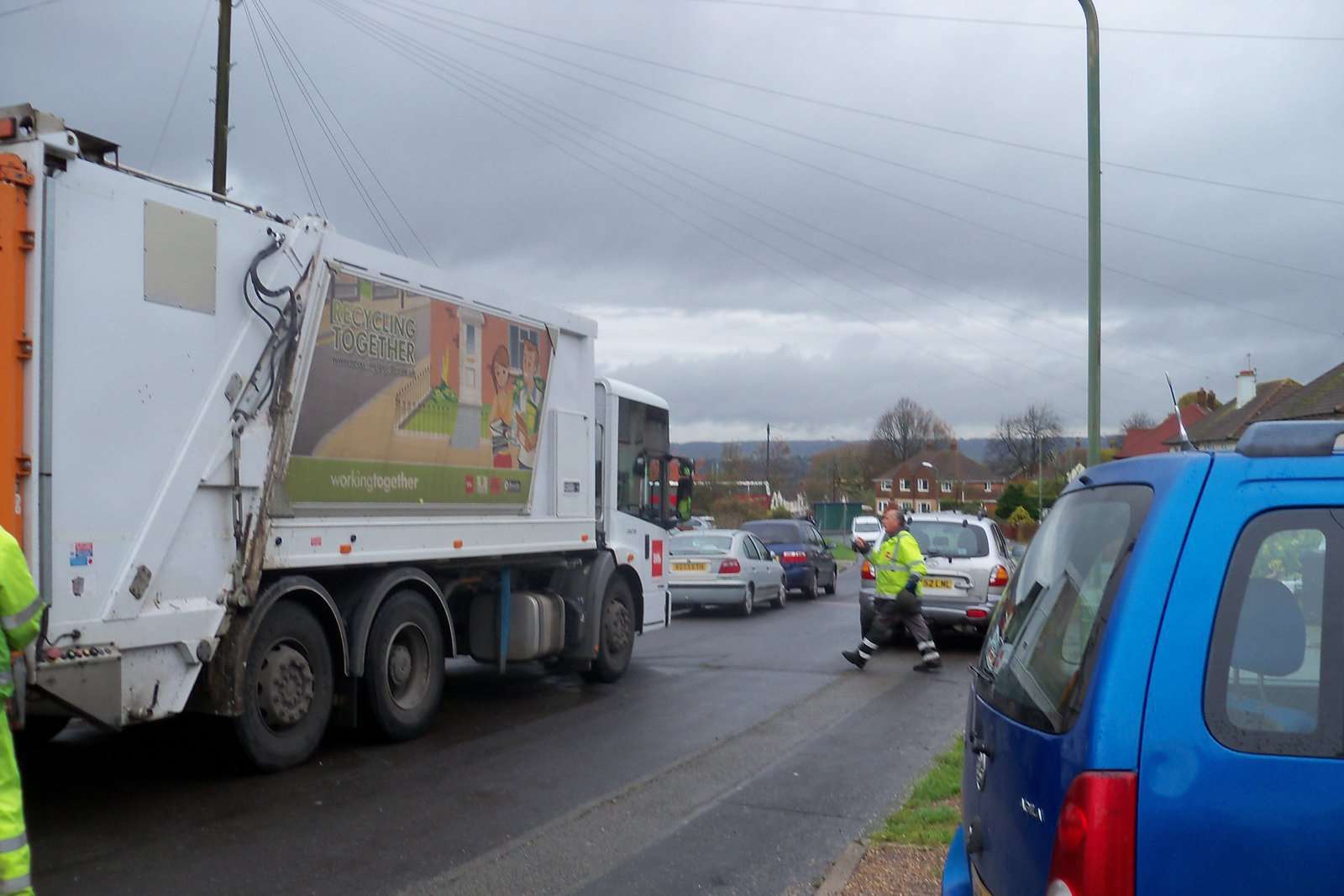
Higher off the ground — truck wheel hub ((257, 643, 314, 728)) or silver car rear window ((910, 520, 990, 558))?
silver car rear window ((910, 520, 990, 558))

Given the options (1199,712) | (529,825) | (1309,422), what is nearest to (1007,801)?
(1199,712)

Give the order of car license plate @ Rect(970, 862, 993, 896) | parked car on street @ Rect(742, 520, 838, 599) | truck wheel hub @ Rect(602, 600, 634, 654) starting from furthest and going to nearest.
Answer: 1. parked car on street @ Rect(742, 520, 838, 599)
2. truck wheel hub @ Rect(602, 600, 634, 654)
3. car license plate @ Rect(970, 862, 993, 896)

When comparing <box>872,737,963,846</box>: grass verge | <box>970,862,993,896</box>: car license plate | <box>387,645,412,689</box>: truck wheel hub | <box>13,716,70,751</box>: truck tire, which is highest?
<box>970,862,993,896</box>: car license plate

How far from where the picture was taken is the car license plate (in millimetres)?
3172

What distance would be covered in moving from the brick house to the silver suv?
78309 mm

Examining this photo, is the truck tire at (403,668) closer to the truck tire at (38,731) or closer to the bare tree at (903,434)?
the truck tire at (38,731)

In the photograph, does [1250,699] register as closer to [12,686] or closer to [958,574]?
[12,686]

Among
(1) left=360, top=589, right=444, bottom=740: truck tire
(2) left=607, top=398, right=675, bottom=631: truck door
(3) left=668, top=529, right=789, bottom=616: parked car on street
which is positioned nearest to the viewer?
(1) left=360, top=589, right=444, bottom=740: truck tire

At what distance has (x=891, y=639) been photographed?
51.6ft

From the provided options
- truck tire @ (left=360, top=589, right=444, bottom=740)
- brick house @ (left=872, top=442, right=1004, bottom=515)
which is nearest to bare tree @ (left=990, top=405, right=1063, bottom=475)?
brick house @ (left=872, top=442, right=1004, bottom=515)

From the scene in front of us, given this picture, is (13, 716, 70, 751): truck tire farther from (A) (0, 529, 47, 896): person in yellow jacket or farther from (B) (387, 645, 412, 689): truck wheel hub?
(A) (0, 529, 47, 896): person in yellow jacket

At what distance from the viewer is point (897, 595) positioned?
41.6 ft

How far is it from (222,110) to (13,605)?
12.5 meters

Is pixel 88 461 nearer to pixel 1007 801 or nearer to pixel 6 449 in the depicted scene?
pixel 6 449
